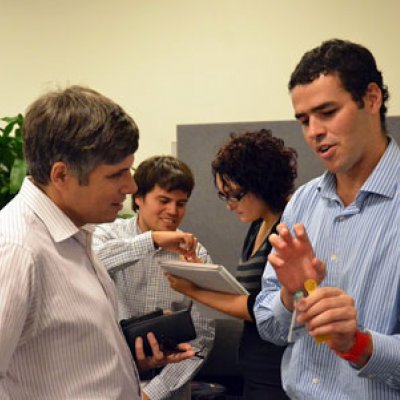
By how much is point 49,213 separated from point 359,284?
653 millimetres

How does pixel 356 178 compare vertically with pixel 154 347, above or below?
above

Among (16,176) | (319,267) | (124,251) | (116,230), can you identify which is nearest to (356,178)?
(319,267)

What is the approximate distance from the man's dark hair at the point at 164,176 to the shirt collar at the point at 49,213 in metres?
1.07

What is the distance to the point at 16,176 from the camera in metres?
3.13

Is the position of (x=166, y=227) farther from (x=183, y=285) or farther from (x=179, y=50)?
(x=179, y=50)

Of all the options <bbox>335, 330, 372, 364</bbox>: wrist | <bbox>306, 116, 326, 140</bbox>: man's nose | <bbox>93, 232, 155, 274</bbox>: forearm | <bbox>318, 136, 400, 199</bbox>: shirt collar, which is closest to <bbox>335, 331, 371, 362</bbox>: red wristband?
<bbox>335, 330, 372, 364</bbox>: wrist

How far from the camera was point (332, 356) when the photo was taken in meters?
1.30

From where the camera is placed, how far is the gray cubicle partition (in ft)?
10.6

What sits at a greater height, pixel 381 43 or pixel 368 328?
pixel 381 43

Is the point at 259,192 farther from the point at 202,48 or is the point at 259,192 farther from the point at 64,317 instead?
the point at 202,48

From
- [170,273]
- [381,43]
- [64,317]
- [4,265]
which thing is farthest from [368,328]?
[381,43]

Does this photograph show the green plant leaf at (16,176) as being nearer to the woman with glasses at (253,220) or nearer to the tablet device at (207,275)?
the woman with glasses at (253,220)

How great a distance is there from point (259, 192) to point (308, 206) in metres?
0.64

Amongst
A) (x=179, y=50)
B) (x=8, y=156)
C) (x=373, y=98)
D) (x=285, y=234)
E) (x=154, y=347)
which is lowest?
(x=154, y=347)
